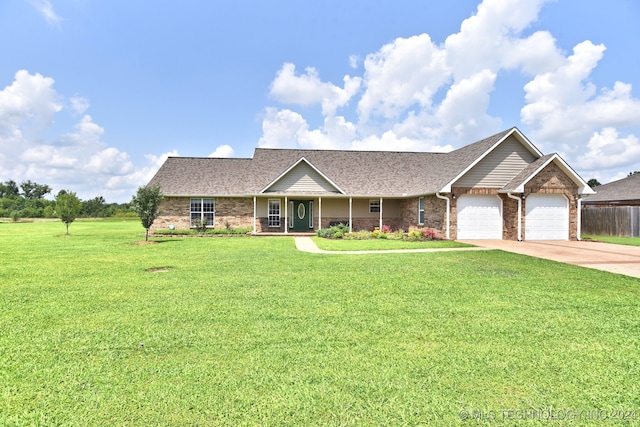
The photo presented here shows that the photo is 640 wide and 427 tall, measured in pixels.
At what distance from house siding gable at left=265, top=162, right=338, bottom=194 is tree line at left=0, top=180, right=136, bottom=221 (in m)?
24.6

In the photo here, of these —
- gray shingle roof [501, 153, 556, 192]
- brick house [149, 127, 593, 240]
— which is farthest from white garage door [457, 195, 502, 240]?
gray shingle roof [501, 153, 556, 192]

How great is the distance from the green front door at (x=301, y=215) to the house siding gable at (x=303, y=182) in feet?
5.29

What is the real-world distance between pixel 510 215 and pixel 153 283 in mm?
18079

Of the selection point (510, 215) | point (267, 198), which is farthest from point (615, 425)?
point (267, 198)

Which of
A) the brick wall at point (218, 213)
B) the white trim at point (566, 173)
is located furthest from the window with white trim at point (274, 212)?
the white trim at point (566, 173)

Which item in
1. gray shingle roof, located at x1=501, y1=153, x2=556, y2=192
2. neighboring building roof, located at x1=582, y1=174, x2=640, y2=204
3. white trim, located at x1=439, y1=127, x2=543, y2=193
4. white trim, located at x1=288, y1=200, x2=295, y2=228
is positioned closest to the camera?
gray shingle roof, located at x1=501, y1=153, x2=556, y2=192

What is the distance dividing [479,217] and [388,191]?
271 inches

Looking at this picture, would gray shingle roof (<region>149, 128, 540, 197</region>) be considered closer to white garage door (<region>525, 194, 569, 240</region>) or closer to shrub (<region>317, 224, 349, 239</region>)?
shrub (<region>317, 224, 349, 239</region>)

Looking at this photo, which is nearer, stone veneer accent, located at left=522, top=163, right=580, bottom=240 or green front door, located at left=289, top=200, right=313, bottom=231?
stone veneer accent, located at left=522, top=163, right=580, bottom=240

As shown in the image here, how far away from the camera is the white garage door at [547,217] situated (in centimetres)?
1897

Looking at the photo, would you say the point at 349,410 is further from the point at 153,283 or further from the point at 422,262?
the point at 422,262

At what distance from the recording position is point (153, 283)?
8.11 meters

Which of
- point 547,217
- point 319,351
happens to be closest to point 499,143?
point 547,217

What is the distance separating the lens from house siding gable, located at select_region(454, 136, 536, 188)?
19641 millimetres
